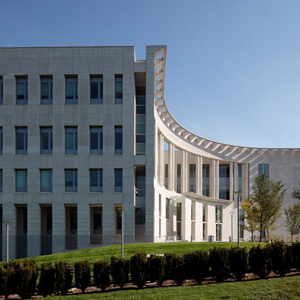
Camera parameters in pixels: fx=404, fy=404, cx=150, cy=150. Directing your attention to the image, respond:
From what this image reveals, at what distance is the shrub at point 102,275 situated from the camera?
17.4m

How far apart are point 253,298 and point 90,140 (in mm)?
24792

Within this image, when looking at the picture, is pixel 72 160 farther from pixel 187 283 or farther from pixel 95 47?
pixel 187 283

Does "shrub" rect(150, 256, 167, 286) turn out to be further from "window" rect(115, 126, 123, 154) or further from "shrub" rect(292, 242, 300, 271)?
"window" rect(115, 126, 123, 154)

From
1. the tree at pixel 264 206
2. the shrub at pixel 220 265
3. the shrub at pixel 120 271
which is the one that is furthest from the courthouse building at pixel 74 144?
the shrub at pixel 220 265

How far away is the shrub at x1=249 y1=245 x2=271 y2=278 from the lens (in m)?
18.0

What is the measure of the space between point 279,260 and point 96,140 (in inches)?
895

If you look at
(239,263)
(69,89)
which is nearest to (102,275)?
(239,263)

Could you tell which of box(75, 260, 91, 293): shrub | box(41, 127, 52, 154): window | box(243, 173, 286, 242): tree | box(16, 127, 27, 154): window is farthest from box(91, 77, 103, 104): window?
box(75, 260, 91, 293): shrub

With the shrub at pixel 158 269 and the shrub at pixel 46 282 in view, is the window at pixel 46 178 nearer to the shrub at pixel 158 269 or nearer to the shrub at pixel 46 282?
the shrub at pixel 46 282

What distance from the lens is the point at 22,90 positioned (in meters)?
38.0

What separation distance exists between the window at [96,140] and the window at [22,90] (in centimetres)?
697

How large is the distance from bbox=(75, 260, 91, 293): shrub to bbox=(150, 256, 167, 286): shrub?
109 inches

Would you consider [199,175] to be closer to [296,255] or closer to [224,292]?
[296,255]

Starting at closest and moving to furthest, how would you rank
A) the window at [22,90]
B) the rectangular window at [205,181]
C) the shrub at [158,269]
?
the shrub at [158,269], the window at [22,90], the rectangular window at [205,181]
